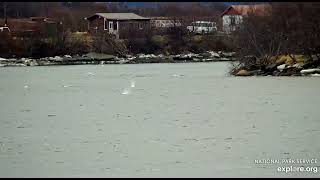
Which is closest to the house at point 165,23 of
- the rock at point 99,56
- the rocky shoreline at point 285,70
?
the rock at point 99,56

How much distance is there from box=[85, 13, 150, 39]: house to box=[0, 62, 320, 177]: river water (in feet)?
195

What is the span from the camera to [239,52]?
41812mm

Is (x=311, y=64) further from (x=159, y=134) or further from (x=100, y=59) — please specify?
(x=100, y=59)

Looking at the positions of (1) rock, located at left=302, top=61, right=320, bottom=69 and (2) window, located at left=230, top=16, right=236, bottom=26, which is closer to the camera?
(1) rock, located at left=302, top=61, right=320, bottom=69

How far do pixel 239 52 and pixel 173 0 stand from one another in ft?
329

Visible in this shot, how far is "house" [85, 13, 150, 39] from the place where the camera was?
275 feet

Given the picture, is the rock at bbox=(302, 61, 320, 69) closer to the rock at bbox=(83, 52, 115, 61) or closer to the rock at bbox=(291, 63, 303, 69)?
the rock at bbox=(291, 63, 303, 69)

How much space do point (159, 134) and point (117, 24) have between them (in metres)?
75.0

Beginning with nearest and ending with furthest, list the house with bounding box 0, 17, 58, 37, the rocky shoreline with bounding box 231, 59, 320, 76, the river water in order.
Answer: the river water → the rocky shoreline with bounding box 231, 59, 320, 76 → the house with bounding box 0, 17, 58, 37

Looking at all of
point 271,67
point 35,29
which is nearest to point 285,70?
point 271,67

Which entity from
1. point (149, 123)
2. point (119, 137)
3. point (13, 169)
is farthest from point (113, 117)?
point (13, 169)

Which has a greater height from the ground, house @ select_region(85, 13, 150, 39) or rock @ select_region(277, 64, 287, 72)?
house @ select_region(85, 13, 150, 39)

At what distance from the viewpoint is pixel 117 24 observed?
290 feet

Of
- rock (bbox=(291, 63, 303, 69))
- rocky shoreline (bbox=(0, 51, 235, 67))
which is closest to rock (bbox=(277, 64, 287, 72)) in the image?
rock (bbox=(291, 63, 303, 69))
